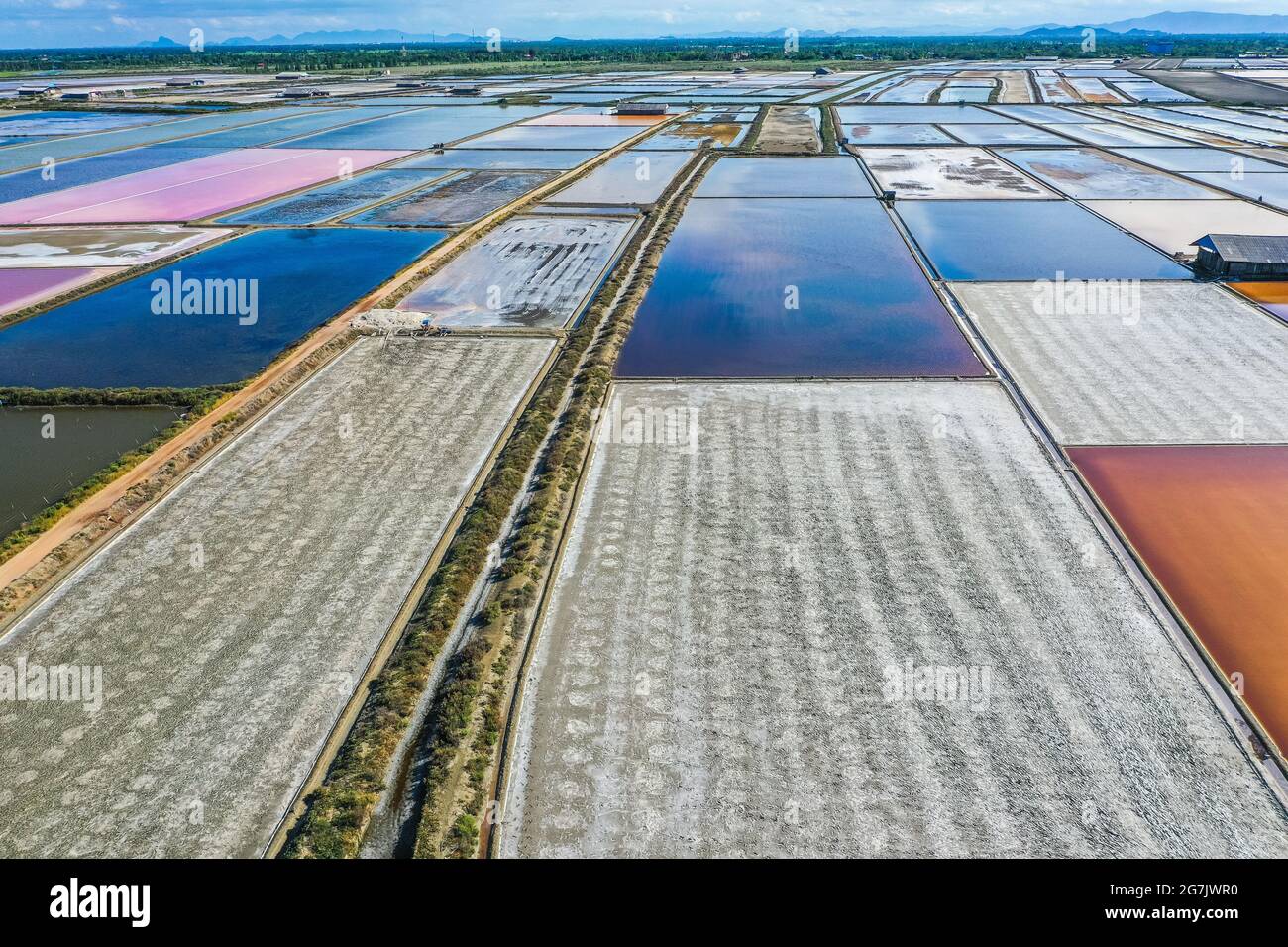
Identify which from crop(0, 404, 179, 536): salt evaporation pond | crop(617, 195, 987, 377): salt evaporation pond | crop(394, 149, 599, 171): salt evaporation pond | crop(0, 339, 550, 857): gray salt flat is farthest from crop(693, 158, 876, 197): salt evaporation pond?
crop(0, 404, 179, 536): salt evaporation pond

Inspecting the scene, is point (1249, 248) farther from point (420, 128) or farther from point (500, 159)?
point (420, 128)

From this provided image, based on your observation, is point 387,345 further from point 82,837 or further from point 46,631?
point 82,837

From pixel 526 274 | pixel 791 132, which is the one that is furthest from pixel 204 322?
pixel 791 132

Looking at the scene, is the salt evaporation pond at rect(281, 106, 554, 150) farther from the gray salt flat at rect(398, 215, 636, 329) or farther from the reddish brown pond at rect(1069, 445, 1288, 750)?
the reddish brown pond at rect(1069, 445, 1288, 750)

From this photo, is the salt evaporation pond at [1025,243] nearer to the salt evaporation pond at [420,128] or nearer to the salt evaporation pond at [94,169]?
the salt evaporation pond at [420,128]

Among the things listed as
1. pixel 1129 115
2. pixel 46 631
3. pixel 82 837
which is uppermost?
pixel 1129 115
